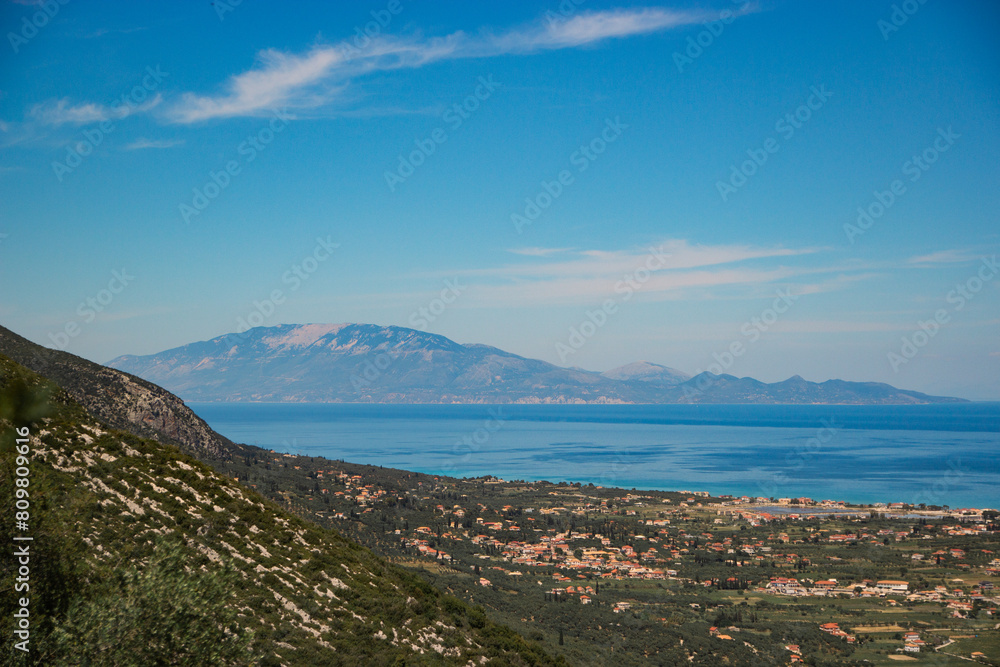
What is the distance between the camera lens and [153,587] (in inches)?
551

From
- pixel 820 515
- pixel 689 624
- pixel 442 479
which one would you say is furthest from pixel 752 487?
pixel 689 624

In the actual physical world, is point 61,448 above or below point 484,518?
above

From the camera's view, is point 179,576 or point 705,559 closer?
point 179,576

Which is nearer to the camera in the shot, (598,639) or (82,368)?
(598,639)

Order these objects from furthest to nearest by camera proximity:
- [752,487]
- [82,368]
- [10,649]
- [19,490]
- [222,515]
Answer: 1. [752,487]
2. [82,368]
3. [222,515]
4. [19,490]
5. [10,649]

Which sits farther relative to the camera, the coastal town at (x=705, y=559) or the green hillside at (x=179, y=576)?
the coastal town at (x=705, y=559)

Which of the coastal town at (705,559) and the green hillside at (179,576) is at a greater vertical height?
the green hillside at (179,576)

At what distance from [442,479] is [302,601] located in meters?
116

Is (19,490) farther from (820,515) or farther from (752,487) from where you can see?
(752,487)

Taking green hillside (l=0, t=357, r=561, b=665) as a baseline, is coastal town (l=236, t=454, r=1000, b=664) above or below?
below

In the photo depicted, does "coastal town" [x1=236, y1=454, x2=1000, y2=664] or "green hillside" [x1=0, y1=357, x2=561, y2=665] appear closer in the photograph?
"green hillside" [x1=0, y1=357, x2=561, y2=665]

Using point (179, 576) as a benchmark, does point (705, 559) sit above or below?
below

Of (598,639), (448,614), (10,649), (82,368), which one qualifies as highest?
(82,368)

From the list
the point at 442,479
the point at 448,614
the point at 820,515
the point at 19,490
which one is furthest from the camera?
the point at 442,479
